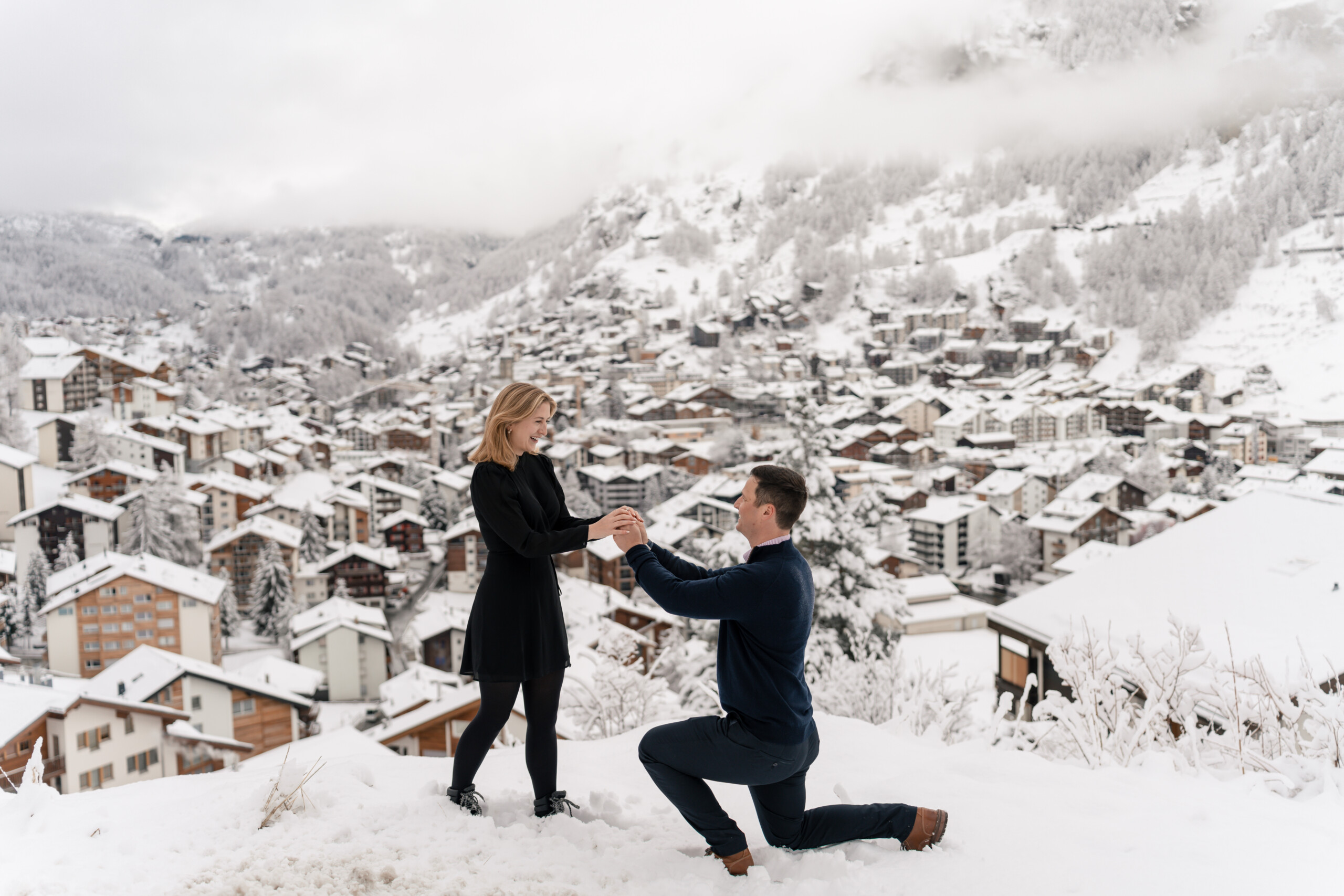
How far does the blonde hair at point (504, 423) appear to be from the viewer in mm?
1984

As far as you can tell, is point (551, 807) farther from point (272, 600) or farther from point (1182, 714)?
point (272, 600)

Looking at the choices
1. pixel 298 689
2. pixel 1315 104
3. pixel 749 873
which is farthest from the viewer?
pixel 1315 104

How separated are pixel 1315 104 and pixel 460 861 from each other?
84.6m

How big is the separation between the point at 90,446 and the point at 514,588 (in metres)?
29.2

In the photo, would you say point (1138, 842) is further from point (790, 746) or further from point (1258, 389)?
point (1258, 389)

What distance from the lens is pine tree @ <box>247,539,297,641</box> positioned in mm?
19188

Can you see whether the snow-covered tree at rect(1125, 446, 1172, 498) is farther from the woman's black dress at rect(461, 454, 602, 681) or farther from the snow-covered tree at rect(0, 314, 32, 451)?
the snow-covered tree at rect(0, 314, 32, 451)

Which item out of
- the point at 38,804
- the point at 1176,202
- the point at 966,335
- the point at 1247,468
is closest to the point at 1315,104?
the point at 1176,202

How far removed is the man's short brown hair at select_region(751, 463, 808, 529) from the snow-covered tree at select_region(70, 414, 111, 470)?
93.4 ft

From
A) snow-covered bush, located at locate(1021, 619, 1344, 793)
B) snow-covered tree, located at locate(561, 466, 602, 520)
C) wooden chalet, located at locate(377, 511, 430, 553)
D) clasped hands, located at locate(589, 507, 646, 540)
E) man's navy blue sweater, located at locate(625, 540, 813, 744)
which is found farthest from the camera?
wooden chalet, located at locate(377, 511, 430, 553)

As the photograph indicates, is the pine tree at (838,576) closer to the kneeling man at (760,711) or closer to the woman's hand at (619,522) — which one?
the kneeling man at (760,711)

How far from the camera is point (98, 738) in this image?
9336mm

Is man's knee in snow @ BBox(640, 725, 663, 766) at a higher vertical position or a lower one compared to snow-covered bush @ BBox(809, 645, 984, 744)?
higher

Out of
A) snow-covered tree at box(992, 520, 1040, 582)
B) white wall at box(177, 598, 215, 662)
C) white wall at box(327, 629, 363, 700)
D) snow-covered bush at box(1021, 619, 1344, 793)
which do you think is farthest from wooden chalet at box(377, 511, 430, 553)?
snow-covered bush at box(1021, 619, 1344, 793)
